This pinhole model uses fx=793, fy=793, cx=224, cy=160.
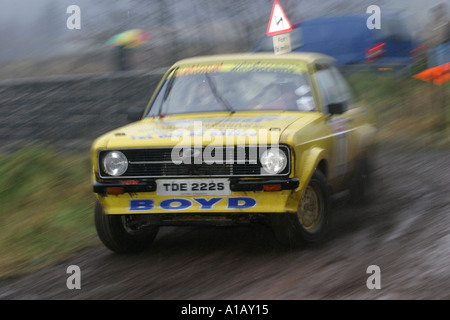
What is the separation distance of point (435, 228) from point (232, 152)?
212 centimetres

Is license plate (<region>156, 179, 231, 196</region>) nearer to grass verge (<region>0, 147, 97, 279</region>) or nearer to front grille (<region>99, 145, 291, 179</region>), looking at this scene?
front grille (<region>99, 145, 291, 179</region>)

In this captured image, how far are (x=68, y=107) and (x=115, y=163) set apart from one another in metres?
5.92

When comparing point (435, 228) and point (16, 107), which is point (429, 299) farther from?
point (16, 107)

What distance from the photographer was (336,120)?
7.50m

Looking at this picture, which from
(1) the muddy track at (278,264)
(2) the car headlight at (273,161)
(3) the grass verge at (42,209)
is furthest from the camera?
(3) the grass verge at (42,209)

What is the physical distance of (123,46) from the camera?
15484 millimetres

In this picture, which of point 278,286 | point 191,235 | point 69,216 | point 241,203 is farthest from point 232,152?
point 69,216

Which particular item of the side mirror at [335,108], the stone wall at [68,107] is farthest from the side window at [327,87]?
the stone wall at [68,107]

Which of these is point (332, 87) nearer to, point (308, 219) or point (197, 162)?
point (308, 219)

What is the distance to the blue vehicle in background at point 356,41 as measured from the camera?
15.6 meters

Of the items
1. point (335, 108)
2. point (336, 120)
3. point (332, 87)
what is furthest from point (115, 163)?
point (332, 87)

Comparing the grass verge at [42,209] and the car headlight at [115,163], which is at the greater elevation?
the car headlight at [115,163]

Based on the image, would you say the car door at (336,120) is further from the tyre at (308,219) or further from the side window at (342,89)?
the tyre at (308,219)

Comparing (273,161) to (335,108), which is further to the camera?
(335,108)
